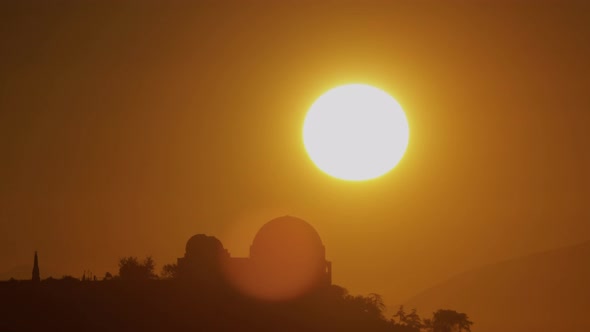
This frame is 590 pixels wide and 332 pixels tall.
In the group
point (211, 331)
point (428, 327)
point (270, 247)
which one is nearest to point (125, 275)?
point (270, 247)

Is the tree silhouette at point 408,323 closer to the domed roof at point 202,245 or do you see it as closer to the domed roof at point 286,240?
the domed roof at point 286,240

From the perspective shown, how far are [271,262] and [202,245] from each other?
8.07 metres

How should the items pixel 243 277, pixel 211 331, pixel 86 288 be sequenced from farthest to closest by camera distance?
1. pixel 243 277
2. pixel 86 288
3. pixel 211 331

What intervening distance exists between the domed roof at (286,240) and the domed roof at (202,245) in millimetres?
4712

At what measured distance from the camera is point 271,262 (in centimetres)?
13150

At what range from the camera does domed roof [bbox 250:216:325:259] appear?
433ft

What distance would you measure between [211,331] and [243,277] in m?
22.5

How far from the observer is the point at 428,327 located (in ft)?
480

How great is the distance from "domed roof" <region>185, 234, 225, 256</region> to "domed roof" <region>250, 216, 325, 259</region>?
186 inches

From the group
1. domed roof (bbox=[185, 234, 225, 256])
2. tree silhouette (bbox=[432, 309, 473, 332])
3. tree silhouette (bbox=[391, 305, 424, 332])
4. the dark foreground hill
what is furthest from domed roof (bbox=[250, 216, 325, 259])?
tree silhouette (bbox=[432, 309, 473, 332])

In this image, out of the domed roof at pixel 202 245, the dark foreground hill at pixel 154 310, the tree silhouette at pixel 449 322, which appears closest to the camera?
the dark foreground hill at pixel 154 310

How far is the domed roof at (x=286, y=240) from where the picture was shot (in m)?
132

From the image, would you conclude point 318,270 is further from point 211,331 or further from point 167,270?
point 211,331

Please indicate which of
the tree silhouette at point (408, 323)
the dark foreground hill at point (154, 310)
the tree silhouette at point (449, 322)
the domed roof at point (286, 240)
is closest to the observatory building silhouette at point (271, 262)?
the domed roof at point (286, 240)
